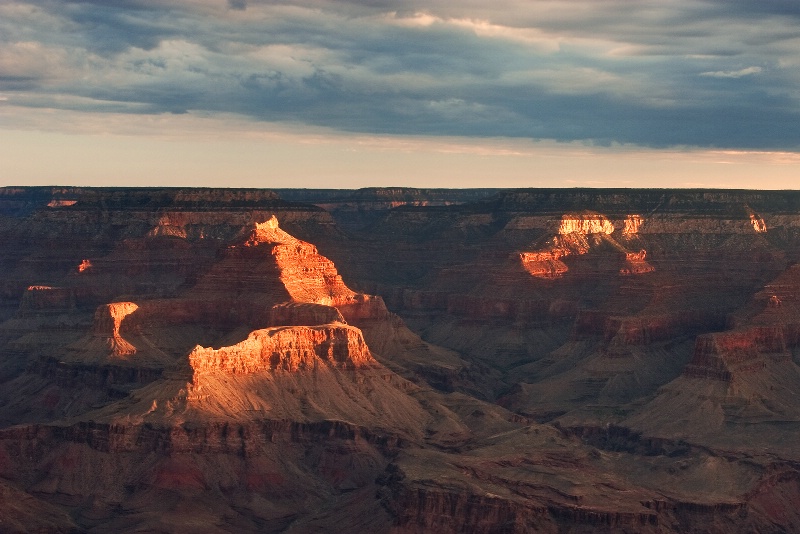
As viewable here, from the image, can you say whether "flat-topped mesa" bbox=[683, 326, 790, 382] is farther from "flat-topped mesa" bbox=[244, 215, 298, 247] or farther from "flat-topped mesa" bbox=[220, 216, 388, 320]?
"flat-topped mesa" bbox=[244, 215, 298, 247]

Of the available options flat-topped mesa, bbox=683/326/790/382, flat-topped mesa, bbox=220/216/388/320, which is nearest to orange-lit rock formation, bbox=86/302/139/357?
flat-topped mesa, bbox=220/216/388/320

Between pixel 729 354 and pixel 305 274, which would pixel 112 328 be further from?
pixel 729 354

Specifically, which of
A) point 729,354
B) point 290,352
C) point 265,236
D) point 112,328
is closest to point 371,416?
point 290,352

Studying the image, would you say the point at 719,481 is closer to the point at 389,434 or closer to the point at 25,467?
the point at 389,434

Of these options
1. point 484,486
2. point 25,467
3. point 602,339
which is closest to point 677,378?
point 602,339

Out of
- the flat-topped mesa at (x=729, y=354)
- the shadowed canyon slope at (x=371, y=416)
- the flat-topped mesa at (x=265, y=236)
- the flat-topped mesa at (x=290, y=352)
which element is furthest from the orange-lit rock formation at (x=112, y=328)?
the flat-topped mesa at (x=729, y=354)
